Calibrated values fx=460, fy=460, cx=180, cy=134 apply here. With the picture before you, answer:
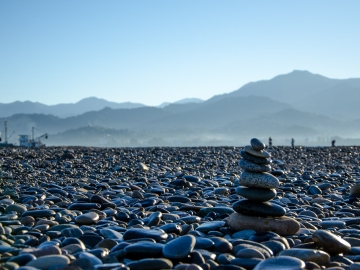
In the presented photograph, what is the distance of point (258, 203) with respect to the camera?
5586mm

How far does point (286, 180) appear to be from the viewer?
11.2 m

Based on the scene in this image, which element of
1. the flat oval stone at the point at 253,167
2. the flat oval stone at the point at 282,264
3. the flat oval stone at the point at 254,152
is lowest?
the flat oval stone at the point at 282,264

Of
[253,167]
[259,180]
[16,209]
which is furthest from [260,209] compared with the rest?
[16,209]

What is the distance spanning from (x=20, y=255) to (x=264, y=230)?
2.66 m

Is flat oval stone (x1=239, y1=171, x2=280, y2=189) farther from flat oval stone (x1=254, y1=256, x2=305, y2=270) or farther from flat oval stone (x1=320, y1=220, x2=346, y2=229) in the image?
flat oval stone (x1=254, y1=256, x2=305, y2=270)

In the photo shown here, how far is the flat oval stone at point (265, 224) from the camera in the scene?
5.19 meters

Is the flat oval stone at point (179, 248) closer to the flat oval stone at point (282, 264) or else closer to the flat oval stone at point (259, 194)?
the flat oval stone at point (282, 264)

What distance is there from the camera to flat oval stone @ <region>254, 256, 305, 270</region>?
3732 mm

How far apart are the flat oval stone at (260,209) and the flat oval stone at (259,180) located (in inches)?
9.0

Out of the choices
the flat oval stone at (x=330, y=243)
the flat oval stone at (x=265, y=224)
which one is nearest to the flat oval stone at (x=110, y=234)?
the flat oval stone at (x=265, y=224)

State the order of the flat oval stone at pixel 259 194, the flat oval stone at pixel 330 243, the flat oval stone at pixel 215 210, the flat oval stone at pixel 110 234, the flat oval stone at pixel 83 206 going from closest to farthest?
the flat oval stone at pixel 330 243 → the flat oval stone at pixel 110 234 → the flat oval stone at pixel 259 194 → the flat oval stone at pixel 215 210 → the flat oval stone at pixel 83 206

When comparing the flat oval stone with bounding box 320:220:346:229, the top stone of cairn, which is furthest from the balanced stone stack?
the flat oval stone with bounding box 320:220:346:229

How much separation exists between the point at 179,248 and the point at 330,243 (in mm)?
1462

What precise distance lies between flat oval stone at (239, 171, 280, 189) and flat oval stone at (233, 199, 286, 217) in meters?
0.23
